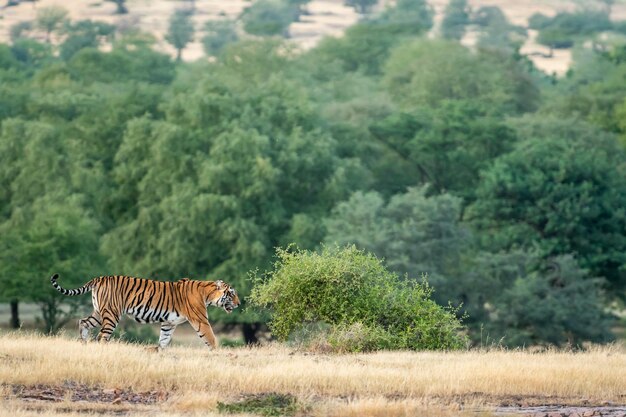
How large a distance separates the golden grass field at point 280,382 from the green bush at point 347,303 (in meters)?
4.73

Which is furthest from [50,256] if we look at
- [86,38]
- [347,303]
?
[86,38]

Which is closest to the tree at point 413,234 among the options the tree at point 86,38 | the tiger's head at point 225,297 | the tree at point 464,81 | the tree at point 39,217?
the tree at point 39,217

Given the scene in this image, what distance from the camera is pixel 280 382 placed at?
2316 cm

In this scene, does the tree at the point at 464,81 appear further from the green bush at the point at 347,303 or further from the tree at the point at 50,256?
the green bush at the point at 347,303

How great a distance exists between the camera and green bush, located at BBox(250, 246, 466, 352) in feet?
102

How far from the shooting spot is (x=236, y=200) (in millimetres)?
A: 70375

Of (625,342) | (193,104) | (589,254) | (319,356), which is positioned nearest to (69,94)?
(193,104)

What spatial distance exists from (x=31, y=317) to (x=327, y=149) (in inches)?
625

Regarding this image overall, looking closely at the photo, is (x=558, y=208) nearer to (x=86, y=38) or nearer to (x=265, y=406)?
(x=265, y=406)

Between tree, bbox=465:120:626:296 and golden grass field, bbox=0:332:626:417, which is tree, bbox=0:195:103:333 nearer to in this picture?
tree, bbox=465:120:626:296

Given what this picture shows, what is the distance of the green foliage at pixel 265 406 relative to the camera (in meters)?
20.8

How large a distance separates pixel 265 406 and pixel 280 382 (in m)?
1.90

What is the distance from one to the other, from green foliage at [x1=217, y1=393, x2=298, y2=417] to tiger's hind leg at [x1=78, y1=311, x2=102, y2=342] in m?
6.94

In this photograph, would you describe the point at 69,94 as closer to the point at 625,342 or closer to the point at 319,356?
the point at 625,342
